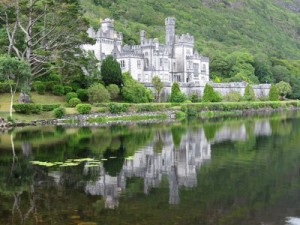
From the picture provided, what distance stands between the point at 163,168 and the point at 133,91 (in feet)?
140

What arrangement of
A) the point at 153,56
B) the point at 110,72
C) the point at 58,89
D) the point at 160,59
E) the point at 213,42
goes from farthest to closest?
the point at 213,42 < the point at 160,59 < the point at 153,56 < the point at 110,72 < the point at 58,89

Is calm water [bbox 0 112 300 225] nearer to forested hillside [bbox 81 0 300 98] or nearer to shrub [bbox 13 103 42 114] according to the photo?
shrub [bbox 13 103 42 114]

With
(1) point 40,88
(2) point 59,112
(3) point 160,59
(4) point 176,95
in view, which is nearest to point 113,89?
(1) point 40,88

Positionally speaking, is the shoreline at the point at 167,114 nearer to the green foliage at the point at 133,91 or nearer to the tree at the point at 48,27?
the green foliage at the point at 133,91

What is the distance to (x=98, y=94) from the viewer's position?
59250 mm

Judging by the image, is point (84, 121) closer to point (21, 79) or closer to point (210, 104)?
point (21, 79)

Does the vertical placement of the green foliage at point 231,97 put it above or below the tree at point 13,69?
below

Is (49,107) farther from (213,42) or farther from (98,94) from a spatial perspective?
(213,42)

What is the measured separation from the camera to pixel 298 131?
42188 mm

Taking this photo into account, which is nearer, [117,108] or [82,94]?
[117,108]

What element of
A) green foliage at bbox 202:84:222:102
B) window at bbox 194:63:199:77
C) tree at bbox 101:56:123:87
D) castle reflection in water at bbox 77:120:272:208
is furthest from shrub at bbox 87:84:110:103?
window at bbox 194:63:199:77

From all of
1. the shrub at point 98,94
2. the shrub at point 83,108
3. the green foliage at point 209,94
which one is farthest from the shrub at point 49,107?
the green foliage at point 209,94

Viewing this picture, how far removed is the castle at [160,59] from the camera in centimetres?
7700

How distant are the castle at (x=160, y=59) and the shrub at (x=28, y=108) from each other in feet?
73.8
